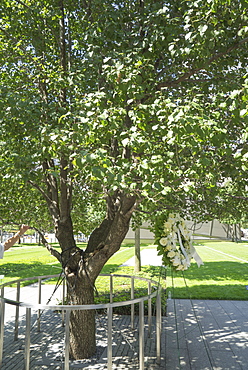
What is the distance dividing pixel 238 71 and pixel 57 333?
6.17 metres

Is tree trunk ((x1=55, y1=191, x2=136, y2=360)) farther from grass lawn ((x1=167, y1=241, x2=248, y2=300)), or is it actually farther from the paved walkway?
grass lawn ((x1=167, y1=241, x2=248, y2=300))

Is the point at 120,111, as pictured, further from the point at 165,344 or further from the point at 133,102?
the point at 165,344

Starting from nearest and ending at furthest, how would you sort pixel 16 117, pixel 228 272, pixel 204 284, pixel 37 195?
pixel 16 117 → pixel 37 195 → pixel 204 284 → pixel 228 272

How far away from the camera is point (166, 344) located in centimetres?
616

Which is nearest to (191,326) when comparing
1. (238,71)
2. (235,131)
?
(235,131)

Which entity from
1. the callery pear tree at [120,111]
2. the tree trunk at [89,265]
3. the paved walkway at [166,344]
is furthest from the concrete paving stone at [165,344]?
the callery pear tree at [120,111]

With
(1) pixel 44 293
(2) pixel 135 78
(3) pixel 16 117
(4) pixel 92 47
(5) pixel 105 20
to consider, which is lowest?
(1) pixel 44 293

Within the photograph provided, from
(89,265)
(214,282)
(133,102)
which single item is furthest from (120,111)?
(214,282)

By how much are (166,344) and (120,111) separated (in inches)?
177

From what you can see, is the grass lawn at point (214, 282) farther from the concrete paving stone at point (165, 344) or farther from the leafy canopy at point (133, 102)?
the leafy canopy at point (133, 102)

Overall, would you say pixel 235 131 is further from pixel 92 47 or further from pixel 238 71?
pixel 92 47

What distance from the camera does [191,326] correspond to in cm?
726

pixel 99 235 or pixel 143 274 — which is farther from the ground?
pixel 99 235

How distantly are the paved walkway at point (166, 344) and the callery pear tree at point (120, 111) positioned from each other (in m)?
0.55
